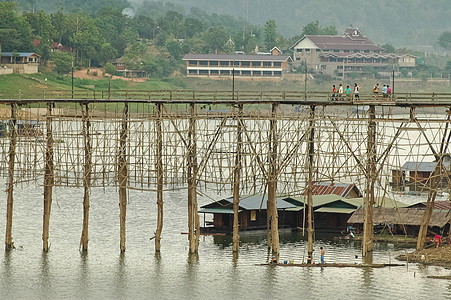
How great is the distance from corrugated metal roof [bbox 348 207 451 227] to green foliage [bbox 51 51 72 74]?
419 feet

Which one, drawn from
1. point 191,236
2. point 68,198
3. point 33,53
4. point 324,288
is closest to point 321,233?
point 191,236

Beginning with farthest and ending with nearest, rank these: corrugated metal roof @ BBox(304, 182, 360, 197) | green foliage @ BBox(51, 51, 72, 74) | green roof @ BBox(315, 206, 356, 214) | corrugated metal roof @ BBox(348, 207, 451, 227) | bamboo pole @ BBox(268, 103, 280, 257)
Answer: green foliage @ BBox(51, 51, 72, 74) → corrugated metal roof @ BBox(304, 182, 360, 197) → green roof @ BBox(315, 206, 356, 214) → corrugated metal roof @ BBox(348, 207, 451, 227) → bamboo pole @ BBox(268, 103, 280, 257)

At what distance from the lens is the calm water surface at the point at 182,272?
5094 centimetres

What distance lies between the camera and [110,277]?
54.4 m

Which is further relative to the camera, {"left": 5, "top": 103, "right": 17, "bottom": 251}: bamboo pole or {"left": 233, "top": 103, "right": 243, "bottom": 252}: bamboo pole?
{"left": 5, "top": 103, "right": 17, "bottom": 251}: bamboo pole

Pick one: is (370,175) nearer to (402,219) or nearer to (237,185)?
(402,219)

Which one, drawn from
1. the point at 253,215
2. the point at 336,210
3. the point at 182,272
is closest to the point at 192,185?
the point at 182,272

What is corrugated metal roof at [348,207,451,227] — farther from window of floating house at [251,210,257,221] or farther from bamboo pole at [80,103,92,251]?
bamboo pole at [80,103,92,251]

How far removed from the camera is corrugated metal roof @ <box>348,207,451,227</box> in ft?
209

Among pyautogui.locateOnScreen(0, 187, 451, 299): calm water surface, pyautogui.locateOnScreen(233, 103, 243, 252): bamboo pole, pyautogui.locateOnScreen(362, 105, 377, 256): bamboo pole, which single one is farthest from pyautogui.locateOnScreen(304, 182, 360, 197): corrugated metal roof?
pyautogui.locateOnScreen(233, 103, 243, 252): bamboo pole

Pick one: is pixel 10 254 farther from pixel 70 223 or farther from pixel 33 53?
pixel 33 53

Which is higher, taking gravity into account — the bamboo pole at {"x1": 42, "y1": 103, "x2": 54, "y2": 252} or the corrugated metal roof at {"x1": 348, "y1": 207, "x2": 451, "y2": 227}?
the bamboo pole at {"x1": 42, "y1": 103, "x2": 54, "y2": 252}

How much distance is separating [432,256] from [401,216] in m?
8.38

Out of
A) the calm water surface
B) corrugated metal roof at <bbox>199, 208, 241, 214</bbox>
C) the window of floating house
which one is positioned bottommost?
the calm water surface
